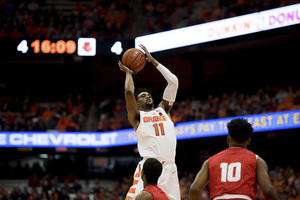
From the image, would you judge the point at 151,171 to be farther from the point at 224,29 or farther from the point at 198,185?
the point at 224,29

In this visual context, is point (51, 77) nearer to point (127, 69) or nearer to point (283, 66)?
point (283, 66)

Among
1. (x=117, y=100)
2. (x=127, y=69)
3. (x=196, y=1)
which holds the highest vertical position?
(x=196, y=1)

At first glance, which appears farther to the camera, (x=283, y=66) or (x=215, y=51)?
(x=215, y=51)

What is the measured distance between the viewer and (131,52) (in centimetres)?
609

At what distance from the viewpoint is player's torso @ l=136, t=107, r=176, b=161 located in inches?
222

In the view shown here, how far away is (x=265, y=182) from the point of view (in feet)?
12.5

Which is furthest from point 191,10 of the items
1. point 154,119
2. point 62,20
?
point 154,119

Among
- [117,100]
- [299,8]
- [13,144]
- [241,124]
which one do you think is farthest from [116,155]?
[241,124]

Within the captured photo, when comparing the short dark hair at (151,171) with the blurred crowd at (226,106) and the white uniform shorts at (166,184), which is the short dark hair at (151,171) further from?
the blurred crowd at (226,106)

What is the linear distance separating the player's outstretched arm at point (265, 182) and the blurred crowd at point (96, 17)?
13.5 metres

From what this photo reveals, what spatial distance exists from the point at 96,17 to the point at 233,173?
55.0 feet

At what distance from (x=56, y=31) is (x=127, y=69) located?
14.1m

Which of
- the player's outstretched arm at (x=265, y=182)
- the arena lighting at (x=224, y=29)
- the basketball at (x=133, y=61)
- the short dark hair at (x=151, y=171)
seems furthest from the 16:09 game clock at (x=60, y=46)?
the player's outstretched arm at (x=265, y=182)

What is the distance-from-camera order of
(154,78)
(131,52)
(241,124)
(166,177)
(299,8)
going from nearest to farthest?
(241,124)
(166,177)
(131,52)
(299,8)
(154,78)
